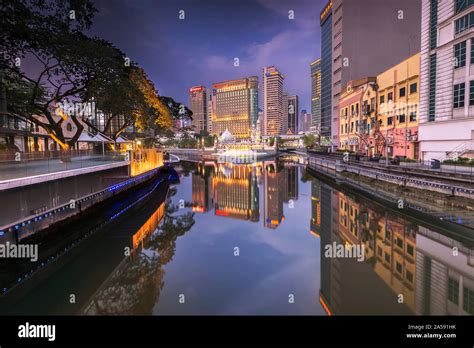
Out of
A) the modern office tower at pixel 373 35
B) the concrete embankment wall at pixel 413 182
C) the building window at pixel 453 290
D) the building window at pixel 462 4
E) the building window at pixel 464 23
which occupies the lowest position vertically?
the building window at pixel 453 290

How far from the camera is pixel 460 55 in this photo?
1284 inches

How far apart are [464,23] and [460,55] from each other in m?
3.55

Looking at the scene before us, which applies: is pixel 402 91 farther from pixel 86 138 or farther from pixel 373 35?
pixel 86 138

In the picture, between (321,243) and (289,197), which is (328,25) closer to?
(289,197)

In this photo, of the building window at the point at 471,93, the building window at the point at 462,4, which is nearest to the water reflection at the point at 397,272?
the building window at the point at 471,93

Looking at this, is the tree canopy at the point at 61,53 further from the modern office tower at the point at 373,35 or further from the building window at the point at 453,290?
→ the modern office tower at the point at 373,35

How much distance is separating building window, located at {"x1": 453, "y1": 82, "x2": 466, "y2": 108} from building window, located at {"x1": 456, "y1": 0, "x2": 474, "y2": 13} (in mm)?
8783

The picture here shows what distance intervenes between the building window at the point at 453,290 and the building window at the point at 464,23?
3374cm

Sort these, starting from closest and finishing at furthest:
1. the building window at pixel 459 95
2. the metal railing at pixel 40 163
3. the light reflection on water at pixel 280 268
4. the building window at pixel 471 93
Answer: the light reflection on water at pixel 280 268 < the metal railing at pixel 40 163 < the building window at pixel 471 93 < the building window at pixel 459 95

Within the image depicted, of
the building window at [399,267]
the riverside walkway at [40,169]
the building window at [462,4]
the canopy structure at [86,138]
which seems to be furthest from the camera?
the canopy structure at [86,138]

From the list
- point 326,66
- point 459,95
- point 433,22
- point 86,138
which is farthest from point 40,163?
point 326,66

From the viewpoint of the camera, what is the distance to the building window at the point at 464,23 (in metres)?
30.9

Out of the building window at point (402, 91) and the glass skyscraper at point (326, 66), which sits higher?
the glass skyscraper at point (326, 66)
